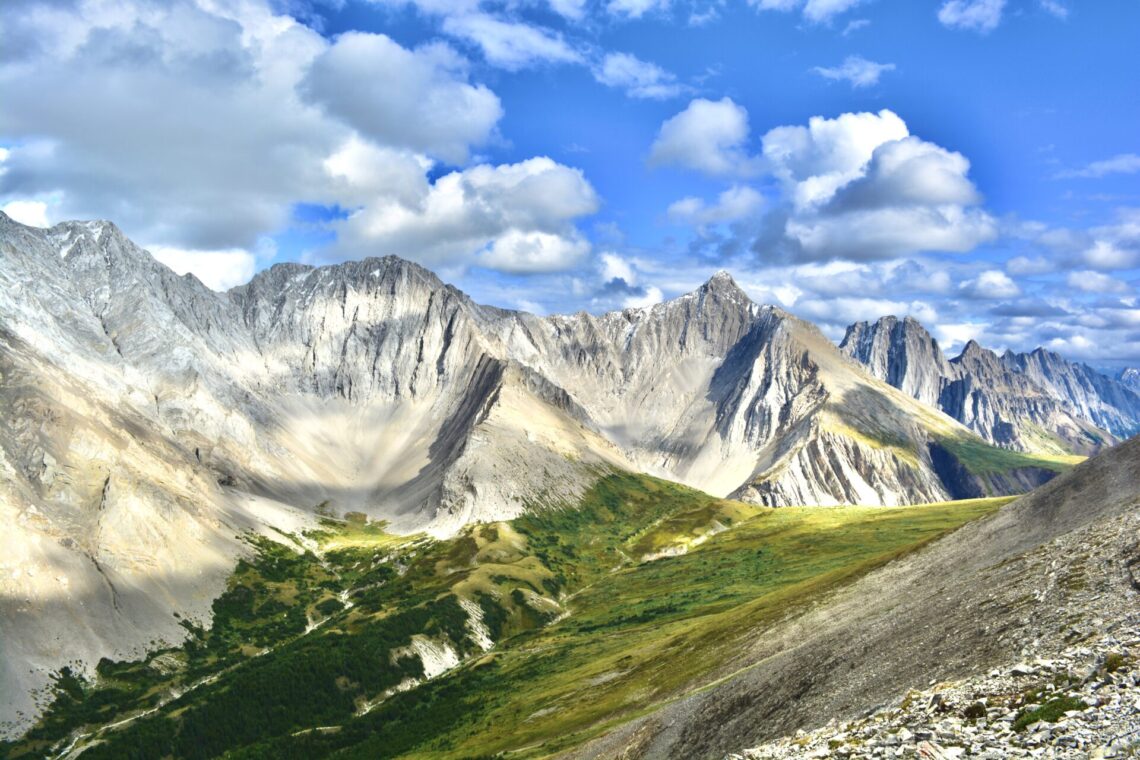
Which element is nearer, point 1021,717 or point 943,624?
point 1021,717

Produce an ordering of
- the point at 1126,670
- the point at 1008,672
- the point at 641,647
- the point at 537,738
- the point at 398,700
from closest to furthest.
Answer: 1. the point at 1126,670
2. the point at 1008,672
3. the point at 537,738
4. the point at 641,647
5. the point at 398,700

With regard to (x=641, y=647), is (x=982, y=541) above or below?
above

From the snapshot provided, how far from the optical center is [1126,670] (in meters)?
32.8

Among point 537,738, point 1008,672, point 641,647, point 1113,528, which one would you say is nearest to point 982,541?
point 1113,528

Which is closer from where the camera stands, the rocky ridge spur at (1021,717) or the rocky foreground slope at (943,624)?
the rocky ridge spur at (1021,717)

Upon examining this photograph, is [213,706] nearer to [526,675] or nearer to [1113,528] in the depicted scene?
[526,675]

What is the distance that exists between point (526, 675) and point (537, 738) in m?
66.1

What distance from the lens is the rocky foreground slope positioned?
46125 mm

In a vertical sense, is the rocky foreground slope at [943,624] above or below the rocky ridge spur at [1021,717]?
below

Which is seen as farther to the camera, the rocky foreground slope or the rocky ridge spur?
the rocky foreground slope

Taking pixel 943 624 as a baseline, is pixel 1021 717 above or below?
above

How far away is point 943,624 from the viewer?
185 ft

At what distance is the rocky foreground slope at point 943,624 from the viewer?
46125 mm

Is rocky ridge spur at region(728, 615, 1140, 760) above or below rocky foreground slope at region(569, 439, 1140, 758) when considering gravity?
→ above
